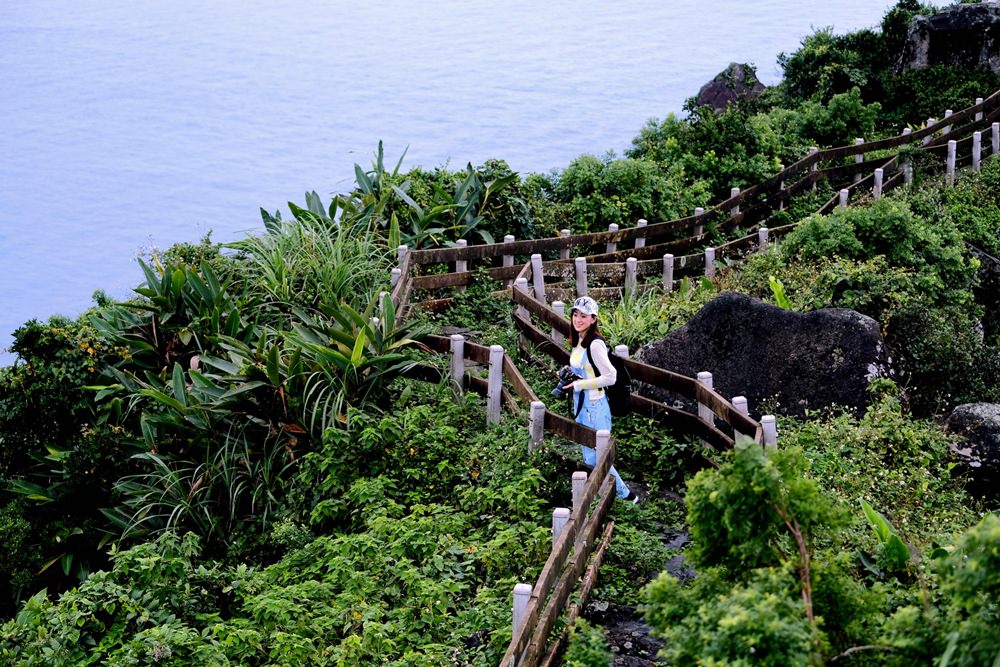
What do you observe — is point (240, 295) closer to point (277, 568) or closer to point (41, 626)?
point (277, 568)

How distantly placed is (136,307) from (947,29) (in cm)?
2219

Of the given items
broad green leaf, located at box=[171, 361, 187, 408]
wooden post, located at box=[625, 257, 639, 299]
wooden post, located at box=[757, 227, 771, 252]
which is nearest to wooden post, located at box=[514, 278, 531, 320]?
wooden post, located at box=[625, 257, 639, 299]

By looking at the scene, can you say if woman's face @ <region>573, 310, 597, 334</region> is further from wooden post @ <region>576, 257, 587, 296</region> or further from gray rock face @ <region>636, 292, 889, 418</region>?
wooden post @ <region>576, 257, 587, 296</region>

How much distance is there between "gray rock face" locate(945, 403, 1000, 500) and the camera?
380 inches

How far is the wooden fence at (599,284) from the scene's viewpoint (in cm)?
686

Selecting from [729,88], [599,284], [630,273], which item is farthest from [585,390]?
[729,88]

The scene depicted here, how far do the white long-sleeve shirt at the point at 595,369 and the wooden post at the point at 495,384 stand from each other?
110 centimetres

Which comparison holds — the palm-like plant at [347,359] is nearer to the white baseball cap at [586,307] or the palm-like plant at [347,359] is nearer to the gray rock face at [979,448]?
the white baseball cap at [586,307]

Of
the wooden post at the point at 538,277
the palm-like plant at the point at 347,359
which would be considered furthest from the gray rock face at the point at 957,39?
Answer: the palm-like plant at the point at 347,359

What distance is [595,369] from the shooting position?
341 inches

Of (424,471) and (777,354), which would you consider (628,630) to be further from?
(777,354)

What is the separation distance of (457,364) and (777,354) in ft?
10.3

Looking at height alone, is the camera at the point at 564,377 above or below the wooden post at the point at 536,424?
above

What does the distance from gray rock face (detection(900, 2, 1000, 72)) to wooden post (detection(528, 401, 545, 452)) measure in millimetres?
21649
